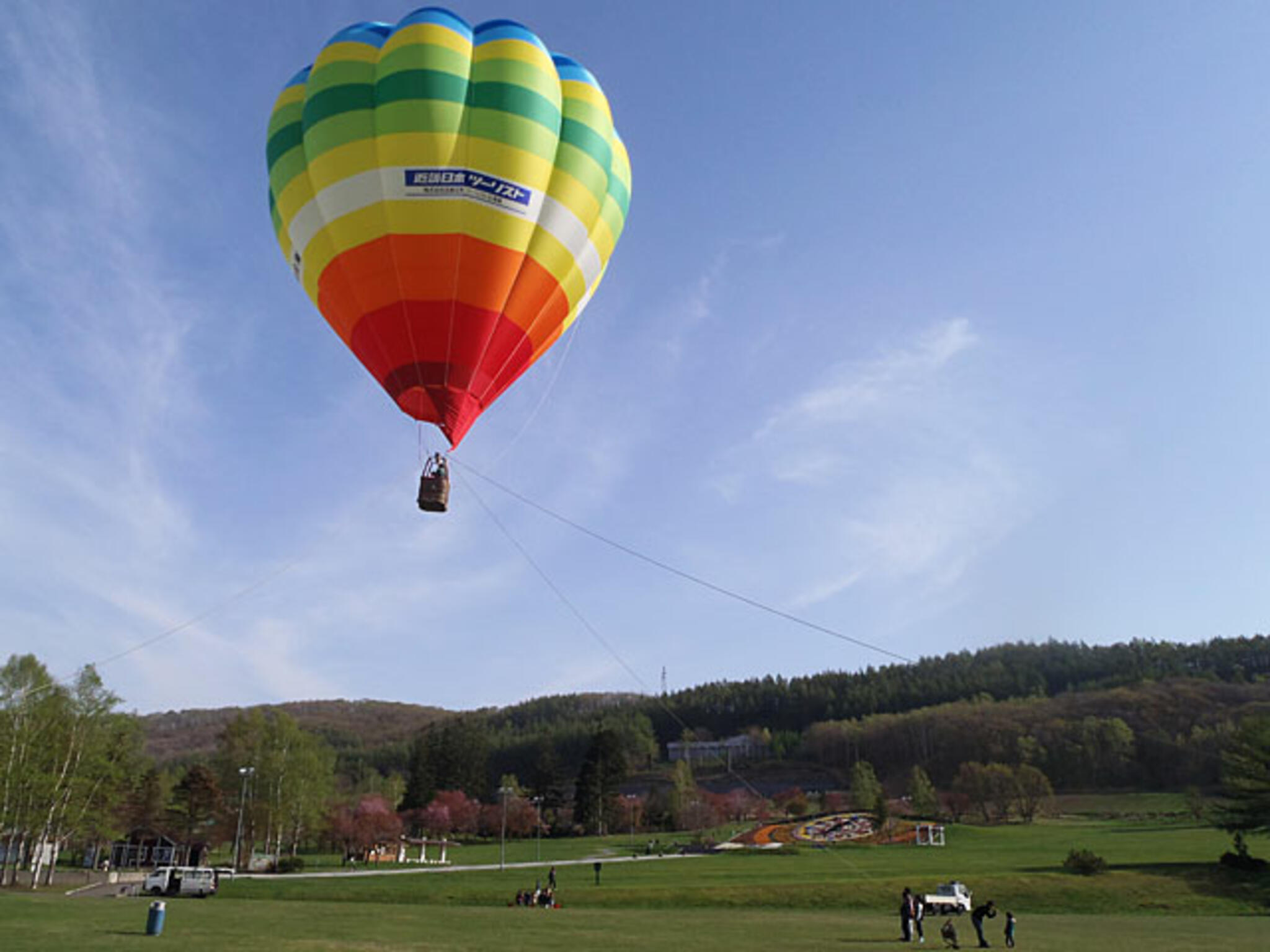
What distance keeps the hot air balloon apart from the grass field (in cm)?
1389

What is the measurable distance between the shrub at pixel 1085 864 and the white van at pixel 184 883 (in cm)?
3997

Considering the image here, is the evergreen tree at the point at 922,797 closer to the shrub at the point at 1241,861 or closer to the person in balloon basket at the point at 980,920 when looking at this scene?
the shrub at the point at 1241,861

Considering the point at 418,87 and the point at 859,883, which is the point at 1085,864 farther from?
the point at 418,87

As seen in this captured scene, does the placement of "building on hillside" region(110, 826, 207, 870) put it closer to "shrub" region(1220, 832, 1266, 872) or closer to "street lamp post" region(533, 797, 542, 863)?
"street lamp post" region(533, 797, 542, 863)

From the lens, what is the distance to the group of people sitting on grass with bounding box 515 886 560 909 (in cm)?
3547

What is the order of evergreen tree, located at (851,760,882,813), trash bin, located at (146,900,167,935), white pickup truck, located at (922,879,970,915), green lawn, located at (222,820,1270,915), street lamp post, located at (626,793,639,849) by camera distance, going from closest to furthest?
trash bin, located at (146,900,167,935) → white pickup truck, located at (922,879,970,915) → green lawn, located at (222,820,1270,915) → evergreen tree, located at (851,760,882,813) → street lamp post, located at (626,793,639,849)

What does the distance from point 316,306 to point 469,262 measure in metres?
4.86

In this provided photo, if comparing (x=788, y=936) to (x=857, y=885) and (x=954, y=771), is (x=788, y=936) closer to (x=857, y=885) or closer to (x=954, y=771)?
(x=857, y=885)

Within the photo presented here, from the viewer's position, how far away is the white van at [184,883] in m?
37.0

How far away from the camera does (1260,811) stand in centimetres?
4694

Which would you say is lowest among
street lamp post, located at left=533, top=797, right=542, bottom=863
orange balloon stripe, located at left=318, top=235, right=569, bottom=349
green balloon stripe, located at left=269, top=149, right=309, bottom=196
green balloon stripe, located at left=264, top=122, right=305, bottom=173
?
street lamp post, located at left=533, top=797, right=542, bottom=863

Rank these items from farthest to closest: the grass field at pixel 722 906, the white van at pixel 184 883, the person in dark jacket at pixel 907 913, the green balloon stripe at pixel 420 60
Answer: the white van at pixel 184 883 → the person in dark jacket at pixel 907 913 → the grass field at pixel 722 906 → the green balloon stripe at pixel 420 60

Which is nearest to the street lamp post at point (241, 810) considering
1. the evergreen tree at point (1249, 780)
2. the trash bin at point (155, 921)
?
the trash bin at point (155, 921)

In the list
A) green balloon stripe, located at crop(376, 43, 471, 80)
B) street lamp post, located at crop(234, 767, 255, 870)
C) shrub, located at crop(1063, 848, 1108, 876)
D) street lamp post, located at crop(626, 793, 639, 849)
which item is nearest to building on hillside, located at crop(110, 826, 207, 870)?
street lamp post, located at crop(234, 767, 255, 870)
